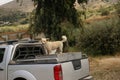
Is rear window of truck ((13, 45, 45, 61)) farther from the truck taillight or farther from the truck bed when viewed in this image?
the truck taillight

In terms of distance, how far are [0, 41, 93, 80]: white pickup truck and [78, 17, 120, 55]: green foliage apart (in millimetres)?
13060

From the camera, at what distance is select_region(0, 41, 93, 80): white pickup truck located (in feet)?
27.9

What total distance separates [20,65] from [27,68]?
25 cm

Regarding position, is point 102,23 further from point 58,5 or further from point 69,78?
point 69,78

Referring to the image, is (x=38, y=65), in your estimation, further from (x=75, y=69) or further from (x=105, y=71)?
(x=105, y=71)

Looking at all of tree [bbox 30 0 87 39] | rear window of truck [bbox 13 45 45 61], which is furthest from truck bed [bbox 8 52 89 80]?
tree [bbox 30 0 87 39]

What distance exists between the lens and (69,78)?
8766 mm

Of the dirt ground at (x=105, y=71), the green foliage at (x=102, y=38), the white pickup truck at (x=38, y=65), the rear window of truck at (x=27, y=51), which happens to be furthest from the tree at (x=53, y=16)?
the white pickup truck at (x=38, y=65)

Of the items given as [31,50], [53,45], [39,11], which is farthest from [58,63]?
[39,11]

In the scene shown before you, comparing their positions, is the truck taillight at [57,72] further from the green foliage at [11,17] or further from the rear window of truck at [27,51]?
the green foliage at [11,17]

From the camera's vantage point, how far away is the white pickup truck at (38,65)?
8.49 m

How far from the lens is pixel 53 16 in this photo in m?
20.6

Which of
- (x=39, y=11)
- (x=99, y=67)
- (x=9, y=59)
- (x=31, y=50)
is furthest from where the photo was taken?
(x=39, y=11)

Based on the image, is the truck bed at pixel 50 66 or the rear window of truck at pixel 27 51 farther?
the rear window of truck at pixel 27 51
